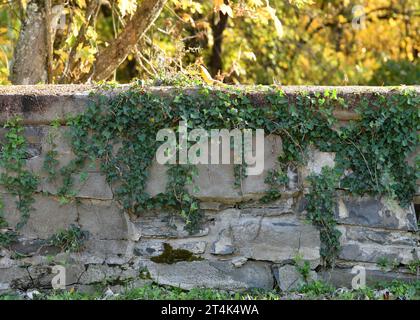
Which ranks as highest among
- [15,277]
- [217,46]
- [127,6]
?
[217,46]

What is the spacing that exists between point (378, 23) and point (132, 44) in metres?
5.85

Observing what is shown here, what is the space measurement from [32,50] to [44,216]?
184cm

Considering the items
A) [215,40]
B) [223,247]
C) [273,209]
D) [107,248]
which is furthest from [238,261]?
[215,40]

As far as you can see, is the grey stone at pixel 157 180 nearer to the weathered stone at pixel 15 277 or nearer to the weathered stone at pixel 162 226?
the weathered stone at pixel 162 226

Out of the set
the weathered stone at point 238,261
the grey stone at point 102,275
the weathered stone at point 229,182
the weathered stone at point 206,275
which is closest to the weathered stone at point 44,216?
the grey stone at point 102,275

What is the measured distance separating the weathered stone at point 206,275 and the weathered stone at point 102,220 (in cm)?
31

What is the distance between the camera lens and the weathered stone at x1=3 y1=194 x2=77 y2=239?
420 cm

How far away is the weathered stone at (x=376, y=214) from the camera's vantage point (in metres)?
4.08

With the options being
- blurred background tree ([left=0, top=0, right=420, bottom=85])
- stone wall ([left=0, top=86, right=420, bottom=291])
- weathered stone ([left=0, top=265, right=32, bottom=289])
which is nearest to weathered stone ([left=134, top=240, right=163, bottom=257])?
stone wall ([left=0, top=86, right=420, bottom=291])

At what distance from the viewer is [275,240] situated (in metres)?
4.09

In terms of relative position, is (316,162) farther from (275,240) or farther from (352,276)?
(352,276)

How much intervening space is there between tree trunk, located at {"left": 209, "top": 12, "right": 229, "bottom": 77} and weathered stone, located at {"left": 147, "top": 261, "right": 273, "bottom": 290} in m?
4.81

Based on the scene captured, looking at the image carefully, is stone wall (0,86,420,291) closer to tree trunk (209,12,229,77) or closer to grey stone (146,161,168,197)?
grey stone (146,161,168,197)
